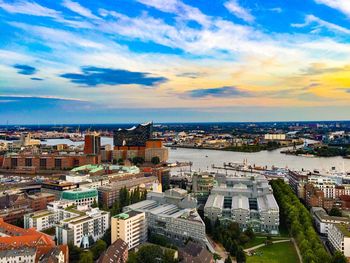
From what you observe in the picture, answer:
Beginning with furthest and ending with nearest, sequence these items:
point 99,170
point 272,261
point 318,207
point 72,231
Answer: point 99,170
point 318,207
point 72,231
point 272,261

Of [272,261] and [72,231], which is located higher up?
[72,231]

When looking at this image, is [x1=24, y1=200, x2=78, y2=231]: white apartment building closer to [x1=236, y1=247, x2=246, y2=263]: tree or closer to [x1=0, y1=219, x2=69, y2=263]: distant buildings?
[x1=0, y1=219, x2=69, y2=263]: distant buildings

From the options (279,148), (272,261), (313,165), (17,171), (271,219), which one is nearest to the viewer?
(272,261)

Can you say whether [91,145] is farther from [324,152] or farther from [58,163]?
[324,152]

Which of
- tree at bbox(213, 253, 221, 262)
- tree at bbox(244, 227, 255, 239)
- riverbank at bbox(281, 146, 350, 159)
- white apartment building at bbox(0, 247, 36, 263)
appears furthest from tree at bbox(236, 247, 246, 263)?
riverbank at bbox(281, 146, 350, 159)

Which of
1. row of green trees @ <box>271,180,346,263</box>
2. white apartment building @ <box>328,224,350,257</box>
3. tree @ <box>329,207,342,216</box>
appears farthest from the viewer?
tree @ <box>329,207,342,216</box>

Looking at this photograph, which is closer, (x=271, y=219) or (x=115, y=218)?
(x=115, y=218)

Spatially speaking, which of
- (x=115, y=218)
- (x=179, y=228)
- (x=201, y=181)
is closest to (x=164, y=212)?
(x=179, y=228)

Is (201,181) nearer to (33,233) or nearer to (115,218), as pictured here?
(115,218)
